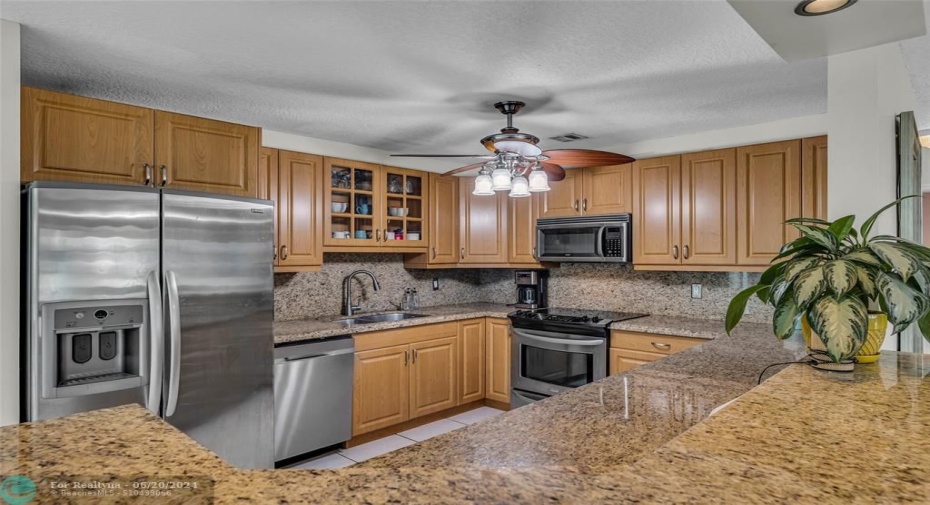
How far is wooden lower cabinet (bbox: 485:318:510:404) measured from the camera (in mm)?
4332

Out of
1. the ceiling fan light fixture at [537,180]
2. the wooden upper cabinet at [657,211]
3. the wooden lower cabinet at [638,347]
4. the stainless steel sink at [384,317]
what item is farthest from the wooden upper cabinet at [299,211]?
the wooden upper cabinet at [657,211]

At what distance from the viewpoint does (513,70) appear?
239 cm

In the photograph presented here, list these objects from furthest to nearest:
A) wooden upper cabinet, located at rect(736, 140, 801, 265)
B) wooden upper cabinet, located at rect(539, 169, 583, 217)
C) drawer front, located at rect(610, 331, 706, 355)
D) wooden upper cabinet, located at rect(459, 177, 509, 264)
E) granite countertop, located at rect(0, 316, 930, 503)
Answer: wooden upper cabinet, located at rect(459, 177, 509, 264) < wooden upper cabinet, located at rect(539, 169, 583, 217) < drawer front, located at rect(610, 331, 706, 355) < wooden upper cabinet, located at rect(736, 140, 801, 265) < granite countertop, located at rect(0, 316, 930, 503)

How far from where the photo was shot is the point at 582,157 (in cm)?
277

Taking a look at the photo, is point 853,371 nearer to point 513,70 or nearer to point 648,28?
point 648,28

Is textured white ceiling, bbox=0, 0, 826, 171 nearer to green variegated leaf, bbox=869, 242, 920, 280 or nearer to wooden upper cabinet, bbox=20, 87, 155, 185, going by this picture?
wooden upper cabinet, bbox=20, 87, 155, 185

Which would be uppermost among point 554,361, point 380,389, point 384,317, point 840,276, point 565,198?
point 565,198

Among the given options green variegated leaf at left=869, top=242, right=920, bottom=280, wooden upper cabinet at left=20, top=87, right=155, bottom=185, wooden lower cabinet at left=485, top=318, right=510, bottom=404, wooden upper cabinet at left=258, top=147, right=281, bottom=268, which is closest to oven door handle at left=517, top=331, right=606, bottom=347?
wooden lower cabinet at left=485, top=318, right=510, bottom=404

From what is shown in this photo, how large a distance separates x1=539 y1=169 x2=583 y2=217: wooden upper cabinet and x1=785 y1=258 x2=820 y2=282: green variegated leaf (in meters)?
2.96

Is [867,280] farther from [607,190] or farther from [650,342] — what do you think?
[607,190]

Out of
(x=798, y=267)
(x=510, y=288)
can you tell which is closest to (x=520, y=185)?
(x=798, y=267)

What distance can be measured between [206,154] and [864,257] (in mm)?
2803

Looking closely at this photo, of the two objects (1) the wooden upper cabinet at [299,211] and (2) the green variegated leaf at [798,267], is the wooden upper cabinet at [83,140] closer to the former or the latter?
(1) the wooden upper cabinet at [299,211]

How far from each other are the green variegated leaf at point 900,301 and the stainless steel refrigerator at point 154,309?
2526mm
